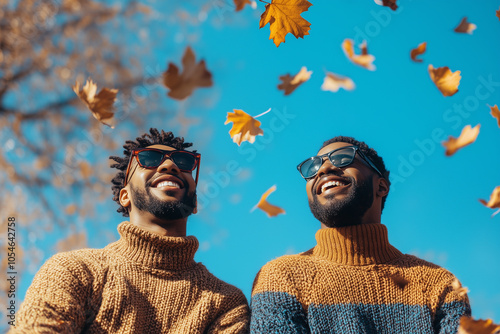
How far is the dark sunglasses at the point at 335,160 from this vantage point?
4047 millimetres

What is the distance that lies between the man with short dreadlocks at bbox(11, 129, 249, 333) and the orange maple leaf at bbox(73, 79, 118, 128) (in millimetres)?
377

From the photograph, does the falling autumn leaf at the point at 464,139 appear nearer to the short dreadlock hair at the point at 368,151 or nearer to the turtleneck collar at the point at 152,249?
the short dreadlock hair at the point at 368,151

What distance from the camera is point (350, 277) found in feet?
12.1

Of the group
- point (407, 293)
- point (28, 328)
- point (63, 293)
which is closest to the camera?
point (28, 328)

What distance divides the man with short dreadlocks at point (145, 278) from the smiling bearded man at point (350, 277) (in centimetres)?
33

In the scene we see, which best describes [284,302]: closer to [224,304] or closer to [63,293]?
[224,304]

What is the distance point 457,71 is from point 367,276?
145cm

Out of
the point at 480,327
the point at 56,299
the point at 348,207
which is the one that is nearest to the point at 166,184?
the point at 56,299

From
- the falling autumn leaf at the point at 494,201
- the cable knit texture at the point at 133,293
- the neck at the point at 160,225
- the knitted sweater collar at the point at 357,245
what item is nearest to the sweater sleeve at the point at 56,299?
the cable knit texture at the point at 133,293

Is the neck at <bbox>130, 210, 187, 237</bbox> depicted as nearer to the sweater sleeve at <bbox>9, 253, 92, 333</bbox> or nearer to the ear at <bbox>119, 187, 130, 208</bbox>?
the ear at <bbox>119, 187, 130, 208</bbox>

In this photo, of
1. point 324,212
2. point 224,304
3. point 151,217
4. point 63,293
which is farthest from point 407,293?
point 63,293

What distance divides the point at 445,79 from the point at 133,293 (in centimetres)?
243

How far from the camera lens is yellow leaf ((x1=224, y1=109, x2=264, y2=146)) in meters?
3.81

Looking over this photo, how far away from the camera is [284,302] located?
349 cm
